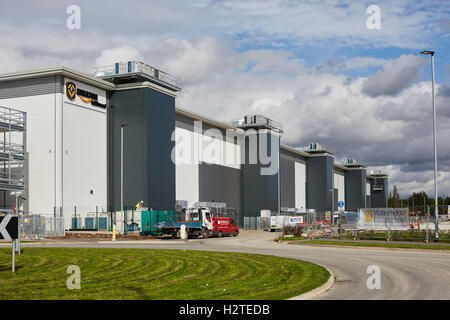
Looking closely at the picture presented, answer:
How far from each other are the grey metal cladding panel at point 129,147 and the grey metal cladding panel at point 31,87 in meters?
8.01

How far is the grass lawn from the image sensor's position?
11602mm

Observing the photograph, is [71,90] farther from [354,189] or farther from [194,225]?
[354,189]

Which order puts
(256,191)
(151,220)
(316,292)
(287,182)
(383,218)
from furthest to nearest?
(287,182) → (256,191) → (151,220) → (383,218) → (316,292)

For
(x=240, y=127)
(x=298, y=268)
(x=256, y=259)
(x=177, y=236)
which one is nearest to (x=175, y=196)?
(x=177, y=236)

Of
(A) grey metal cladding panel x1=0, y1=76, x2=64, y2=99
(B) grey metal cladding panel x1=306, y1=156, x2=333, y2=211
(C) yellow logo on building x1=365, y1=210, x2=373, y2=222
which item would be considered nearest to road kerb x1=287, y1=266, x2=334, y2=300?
(C) yellow logo on building x1=365, y1=210, x2=373, y2=222

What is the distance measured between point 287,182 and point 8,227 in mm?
80791

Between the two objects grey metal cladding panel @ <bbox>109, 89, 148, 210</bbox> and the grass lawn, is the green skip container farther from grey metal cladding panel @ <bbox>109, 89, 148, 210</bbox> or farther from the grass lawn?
the grass lawn

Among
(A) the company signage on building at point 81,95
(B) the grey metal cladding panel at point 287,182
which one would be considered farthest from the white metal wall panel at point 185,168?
(B) the grey metal cladding panel at point 287,182

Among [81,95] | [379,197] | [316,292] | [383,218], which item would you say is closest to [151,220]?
[81,95]

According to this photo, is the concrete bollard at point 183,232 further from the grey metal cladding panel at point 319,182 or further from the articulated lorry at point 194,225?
the grey metal cladding panel at point 319,182

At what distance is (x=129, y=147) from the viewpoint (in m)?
54.2

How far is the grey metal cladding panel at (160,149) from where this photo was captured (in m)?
53.9

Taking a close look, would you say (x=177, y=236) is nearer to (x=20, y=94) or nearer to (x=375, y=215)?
(x=375, y=215)
